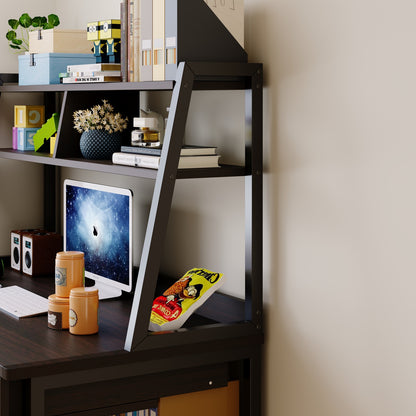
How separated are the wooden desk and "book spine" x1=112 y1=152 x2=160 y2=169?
451 millimetres

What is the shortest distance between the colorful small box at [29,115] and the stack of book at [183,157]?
991 millimetres

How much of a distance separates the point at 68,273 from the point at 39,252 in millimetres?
844

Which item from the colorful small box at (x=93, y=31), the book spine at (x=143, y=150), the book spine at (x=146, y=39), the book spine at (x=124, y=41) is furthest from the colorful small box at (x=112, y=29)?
the book spine at (x=143, y=150)

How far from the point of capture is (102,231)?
2.56 meters

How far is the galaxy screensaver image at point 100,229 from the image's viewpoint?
2438mm

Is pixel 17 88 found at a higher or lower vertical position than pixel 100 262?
higher

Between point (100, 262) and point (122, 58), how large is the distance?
2.43 feet

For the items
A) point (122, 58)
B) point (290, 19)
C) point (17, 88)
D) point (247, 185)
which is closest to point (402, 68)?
point (290, 19)

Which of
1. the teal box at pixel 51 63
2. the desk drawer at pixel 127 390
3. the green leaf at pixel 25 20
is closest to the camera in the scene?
the desk drawer at pixel 127 390

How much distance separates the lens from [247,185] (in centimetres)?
207

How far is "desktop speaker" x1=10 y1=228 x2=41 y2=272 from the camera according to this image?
9.90 feet

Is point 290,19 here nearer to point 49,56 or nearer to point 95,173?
point 49,56

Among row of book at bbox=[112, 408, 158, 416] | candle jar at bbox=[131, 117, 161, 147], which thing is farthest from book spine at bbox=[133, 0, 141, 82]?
row of book at bbox=[112, 408, 158, 416]

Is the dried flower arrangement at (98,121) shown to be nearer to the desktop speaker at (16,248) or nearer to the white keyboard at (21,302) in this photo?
the white keyboard at (21,302)
